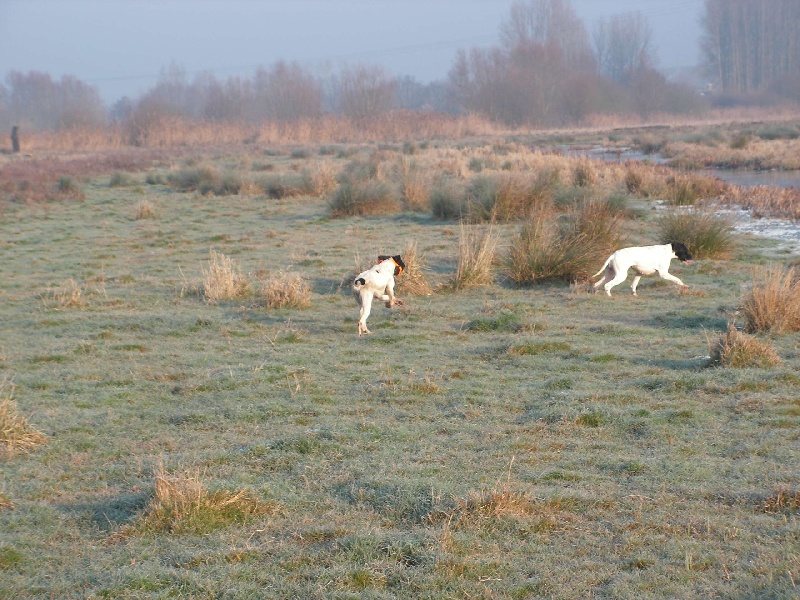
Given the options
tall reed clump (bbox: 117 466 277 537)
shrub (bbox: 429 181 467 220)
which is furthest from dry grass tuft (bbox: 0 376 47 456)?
shrub (bbox: 429 181 467 220)

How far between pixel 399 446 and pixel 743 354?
10.6 ft

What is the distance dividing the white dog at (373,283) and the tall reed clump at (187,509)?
412cm

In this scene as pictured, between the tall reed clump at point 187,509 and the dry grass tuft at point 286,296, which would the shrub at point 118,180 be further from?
the tall reed clump at point 187,509

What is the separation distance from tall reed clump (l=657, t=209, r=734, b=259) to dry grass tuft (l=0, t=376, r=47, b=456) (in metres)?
9.63

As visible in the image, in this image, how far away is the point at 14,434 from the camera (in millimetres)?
5492

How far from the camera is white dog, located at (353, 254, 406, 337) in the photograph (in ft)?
27.4

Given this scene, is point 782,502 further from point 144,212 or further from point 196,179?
point 196,179

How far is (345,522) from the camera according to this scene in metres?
4.24

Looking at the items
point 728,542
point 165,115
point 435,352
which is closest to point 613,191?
point 435,352

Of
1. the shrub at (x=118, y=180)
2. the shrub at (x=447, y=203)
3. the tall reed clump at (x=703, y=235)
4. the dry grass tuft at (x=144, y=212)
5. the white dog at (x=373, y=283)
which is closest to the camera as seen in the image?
the white dog at (x=373, y=283)

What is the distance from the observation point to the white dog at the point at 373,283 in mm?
8344

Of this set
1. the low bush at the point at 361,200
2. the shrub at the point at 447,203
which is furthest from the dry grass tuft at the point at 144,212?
the shrub at the point at 447,203

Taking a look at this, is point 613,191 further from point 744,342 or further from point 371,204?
point 744,342

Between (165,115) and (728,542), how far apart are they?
160ft
